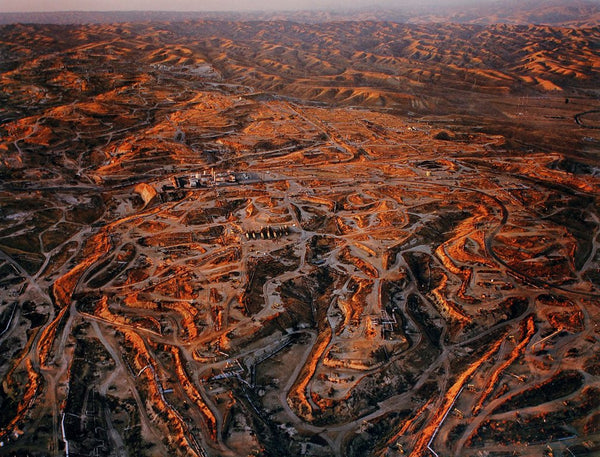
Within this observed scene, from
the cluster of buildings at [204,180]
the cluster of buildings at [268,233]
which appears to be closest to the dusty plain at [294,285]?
the cluster of buildings at [268,233]

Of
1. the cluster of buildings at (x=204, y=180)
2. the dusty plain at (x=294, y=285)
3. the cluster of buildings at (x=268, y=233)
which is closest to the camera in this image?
the dusty plain at (x=294, y=285)

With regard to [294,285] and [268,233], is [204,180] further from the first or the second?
[294,285]

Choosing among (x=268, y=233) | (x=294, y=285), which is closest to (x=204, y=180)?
(x=268, y=233)

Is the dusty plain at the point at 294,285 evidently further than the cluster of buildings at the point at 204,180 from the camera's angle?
No

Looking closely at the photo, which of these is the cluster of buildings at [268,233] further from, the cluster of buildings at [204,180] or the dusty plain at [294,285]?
the cluster of buildings at [204,180]

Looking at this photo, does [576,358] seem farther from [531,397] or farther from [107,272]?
[107,272]

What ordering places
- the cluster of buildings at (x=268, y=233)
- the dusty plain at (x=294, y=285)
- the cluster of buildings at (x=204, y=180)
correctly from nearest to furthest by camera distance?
the dusty plain at (x=294, y=285) < the cluster of buildings at (x=268, y=233) < the cluster of buildings at (x=204, y=180)

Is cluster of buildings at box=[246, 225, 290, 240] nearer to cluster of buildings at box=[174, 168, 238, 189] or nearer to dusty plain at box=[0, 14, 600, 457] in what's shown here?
dusty plain at box=[0, 14, 600, 457]

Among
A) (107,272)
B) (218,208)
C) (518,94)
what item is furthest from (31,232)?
(518,94)
